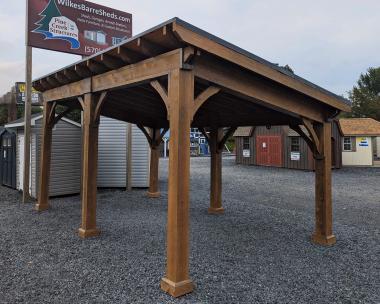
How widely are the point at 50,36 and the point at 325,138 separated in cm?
849

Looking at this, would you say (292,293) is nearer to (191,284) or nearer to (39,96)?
(191,284)

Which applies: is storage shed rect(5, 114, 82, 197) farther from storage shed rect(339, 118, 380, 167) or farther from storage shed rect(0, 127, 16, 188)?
storage shed rect(339, 118, 380, 167)

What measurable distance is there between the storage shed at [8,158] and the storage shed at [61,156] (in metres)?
1.35

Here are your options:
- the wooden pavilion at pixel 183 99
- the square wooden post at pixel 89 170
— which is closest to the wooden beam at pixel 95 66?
A: the wooden pavilion at pixel 183 99

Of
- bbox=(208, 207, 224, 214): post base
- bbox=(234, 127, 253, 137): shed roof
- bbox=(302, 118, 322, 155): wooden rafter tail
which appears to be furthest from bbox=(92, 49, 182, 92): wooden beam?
bbox=(234, 127, 253, 137): shed roof

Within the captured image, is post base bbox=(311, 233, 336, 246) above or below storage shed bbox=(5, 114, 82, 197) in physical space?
below

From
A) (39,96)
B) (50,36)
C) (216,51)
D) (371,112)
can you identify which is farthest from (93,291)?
(371,112)

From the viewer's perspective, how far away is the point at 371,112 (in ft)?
113

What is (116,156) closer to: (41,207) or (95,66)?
(41,207)

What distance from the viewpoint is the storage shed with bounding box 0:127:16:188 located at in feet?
38.7

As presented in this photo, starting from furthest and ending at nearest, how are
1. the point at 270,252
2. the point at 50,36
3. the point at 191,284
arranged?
the point at 50,36, the point at 270,252, the point at 191,284

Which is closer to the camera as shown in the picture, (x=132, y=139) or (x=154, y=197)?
(x=154, y=197)

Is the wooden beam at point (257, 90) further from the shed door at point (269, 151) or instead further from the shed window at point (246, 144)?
the shed window at point (246, 144)

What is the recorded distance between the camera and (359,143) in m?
22.2
